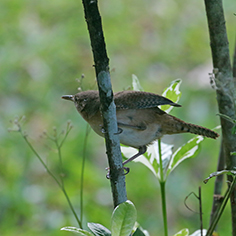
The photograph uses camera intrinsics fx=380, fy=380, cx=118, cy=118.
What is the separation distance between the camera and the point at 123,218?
1.49 meters

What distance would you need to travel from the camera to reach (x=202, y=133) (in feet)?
8.32

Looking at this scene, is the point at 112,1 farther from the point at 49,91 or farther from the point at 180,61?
the point at 49,91

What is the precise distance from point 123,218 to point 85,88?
3.38 meters

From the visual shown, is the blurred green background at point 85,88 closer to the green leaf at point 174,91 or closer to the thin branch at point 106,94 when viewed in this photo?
the green leaf at point 174,91

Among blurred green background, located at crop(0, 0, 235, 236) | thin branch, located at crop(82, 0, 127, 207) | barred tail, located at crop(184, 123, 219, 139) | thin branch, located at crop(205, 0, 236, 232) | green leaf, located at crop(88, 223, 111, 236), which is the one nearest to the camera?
thin branch, located at crop(82, 0, 127, 207)

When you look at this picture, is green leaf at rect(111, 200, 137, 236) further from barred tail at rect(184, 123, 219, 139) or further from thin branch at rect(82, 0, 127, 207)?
barred tail at rect(184, 123, 219, 139)

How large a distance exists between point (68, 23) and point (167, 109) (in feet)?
15.8

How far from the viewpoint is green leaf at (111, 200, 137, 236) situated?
148 cm

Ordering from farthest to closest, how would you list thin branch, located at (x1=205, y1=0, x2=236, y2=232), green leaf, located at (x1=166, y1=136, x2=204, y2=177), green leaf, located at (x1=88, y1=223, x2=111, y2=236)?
1. green leaf, located at (x1=166, y1=136, x2=204, y2=177)
2. thin branch, located at (x1=205, y1=0, x2=236, y2=232)
3. green leaf, located at (x1=88, y1=223, x2=111, y2=236)

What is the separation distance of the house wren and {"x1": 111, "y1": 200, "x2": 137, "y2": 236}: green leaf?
0.98m

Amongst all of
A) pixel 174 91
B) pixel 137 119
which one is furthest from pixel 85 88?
pixel 174 91

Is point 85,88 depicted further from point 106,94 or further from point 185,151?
point 106,94

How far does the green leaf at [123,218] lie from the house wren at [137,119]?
0.98 meters

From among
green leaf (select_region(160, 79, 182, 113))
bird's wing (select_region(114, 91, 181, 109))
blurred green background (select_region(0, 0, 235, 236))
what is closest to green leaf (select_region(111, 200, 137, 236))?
green leaf (select_region(160, 79, 182, 113))
